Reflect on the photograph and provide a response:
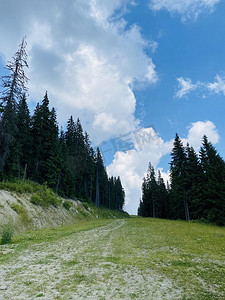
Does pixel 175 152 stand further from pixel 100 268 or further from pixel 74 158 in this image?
pixel 100 268

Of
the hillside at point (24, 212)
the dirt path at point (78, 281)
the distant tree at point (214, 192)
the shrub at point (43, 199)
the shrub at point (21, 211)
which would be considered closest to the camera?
the dirt path at point (78, 281)

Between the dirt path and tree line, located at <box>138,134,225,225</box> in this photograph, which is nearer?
the dirt path

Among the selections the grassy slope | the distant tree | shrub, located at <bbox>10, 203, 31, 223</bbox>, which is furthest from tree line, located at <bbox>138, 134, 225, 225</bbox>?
shrub, located at <bbox>10, 203, 31, 223</bbox>

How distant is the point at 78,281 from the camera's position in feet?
16.9

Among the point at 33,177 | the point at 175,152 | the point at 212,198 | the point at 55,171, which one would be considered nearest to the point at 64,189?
the point at 55,171

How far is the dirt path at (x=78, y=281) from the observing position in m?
4.40

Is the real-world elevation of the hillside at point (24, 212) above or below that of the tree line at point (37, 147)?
below

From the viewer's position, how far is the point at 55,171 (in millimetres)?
36938

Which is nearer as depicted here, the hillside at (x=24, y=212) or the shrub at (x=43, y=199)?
the hillside at (x=24, y=212)

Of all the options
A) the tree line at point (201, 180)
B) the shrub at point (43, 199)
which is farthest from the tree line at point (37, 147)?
the tree line at point (201, 180)

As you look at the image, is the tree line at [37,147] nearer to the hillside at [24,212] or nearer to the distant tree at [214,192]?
the hillside at [24,212]

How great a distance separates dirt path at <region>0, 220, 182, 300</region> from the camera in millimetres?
4398

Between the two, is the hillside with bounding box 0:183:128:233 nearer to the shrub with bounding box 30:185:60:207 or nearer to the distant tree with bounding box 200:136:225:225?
the shrub with bounding box 30:185:60:207

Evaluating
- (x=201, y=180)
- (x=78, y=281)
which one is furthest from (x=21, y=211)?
(x=201, y=180)
